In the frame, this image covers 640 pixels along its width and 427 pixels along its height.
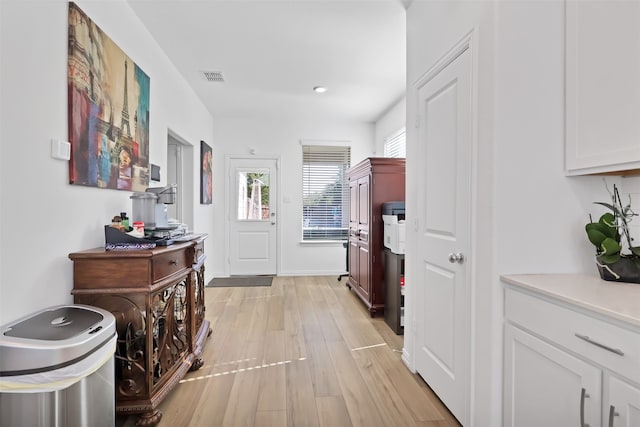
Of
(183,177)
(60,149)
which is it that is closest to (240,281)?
(183,177)

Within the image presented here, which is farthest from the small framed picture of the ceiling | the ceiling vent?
the ceiling vent

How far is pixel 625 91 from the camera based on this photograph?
1299 millimetres

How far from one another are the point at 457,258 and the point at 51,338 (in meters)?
1.78

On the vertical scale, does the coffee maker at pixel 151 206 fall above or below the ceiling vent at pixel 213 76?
below

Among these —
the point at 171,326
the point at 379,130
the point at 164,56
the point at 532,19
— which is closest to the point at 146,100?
the point at 164,56

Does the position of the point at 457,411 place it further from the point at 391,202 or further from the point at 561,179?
the point at 391,202

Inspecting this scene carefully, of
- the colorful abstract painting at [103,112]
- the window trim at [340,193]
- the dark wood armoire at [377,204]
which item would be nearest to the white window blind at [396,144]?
the window trim at [340,193]

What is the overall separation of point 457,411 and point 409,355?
2.14 ft

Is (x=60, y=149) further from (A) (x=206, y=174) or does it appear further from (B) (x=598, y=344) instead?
(A) (x=206, y=174)

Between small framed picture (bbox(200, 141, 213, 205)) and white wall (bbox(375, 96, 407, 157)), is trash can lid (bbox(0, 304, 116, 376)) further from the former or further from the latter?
white wall (bbox(375, 96, 407, 157))

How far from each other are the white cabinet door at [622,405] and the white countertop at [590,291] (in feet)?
0.63

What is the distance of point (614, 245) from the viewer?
4.42ft

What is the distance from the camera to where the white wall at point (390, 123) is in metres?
4.57

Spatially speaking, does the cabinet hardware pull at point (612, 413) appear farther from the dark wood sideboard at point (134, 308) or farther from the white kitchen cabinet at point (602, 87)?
→ the dark wood sideboard at point (134, 308)
